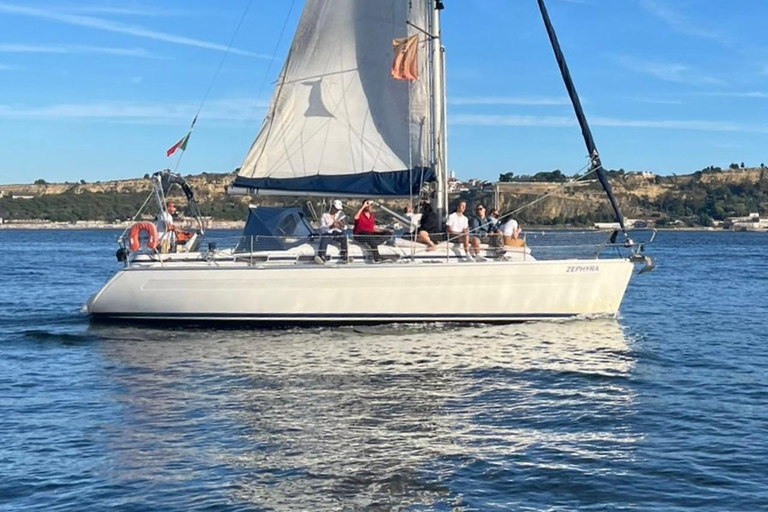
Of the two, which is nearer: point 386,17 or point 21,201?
point 386,17

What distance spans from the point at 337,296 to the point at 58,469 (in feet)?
31.8

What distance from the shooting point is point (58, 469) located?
1009cm

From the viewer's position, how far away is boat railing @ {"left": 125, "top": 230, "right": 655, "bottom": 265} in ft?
64.4

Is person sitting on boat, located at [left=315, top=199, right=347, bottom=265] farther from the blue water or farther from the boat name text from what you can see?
the boat name text

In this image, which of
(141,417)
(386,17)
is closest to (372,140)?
(386,17)

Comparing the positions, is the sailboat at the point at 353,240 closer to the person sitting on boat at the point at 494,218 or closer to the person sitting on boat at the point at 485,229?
the person sitting on boat at the point at 485,229

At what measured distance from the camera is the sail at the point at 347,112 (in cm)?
2067

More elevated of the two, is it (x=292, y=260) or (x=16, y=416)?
(x=292, y=260)

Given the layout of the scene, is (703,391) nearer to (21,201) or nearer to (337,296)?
(337,296)

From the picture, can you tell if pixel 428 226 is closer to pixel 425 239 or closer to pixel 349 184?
pixel 425 239

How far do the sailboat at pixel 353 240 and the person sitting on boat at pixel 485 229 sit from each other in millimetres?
321

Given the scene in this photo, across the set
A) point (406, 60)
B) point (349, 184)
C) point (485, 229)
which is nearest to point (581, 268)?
point (485, 229)

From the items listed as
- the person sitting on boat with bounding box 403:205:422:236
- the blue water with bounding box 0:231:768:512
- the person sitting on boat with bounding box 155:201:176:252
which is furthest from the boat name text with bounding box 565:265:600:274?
the person sitting on boat with bounding box 155:201:176:252

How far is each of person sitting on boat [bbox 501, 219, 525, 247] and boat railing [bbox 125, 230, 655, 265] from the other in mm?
64
